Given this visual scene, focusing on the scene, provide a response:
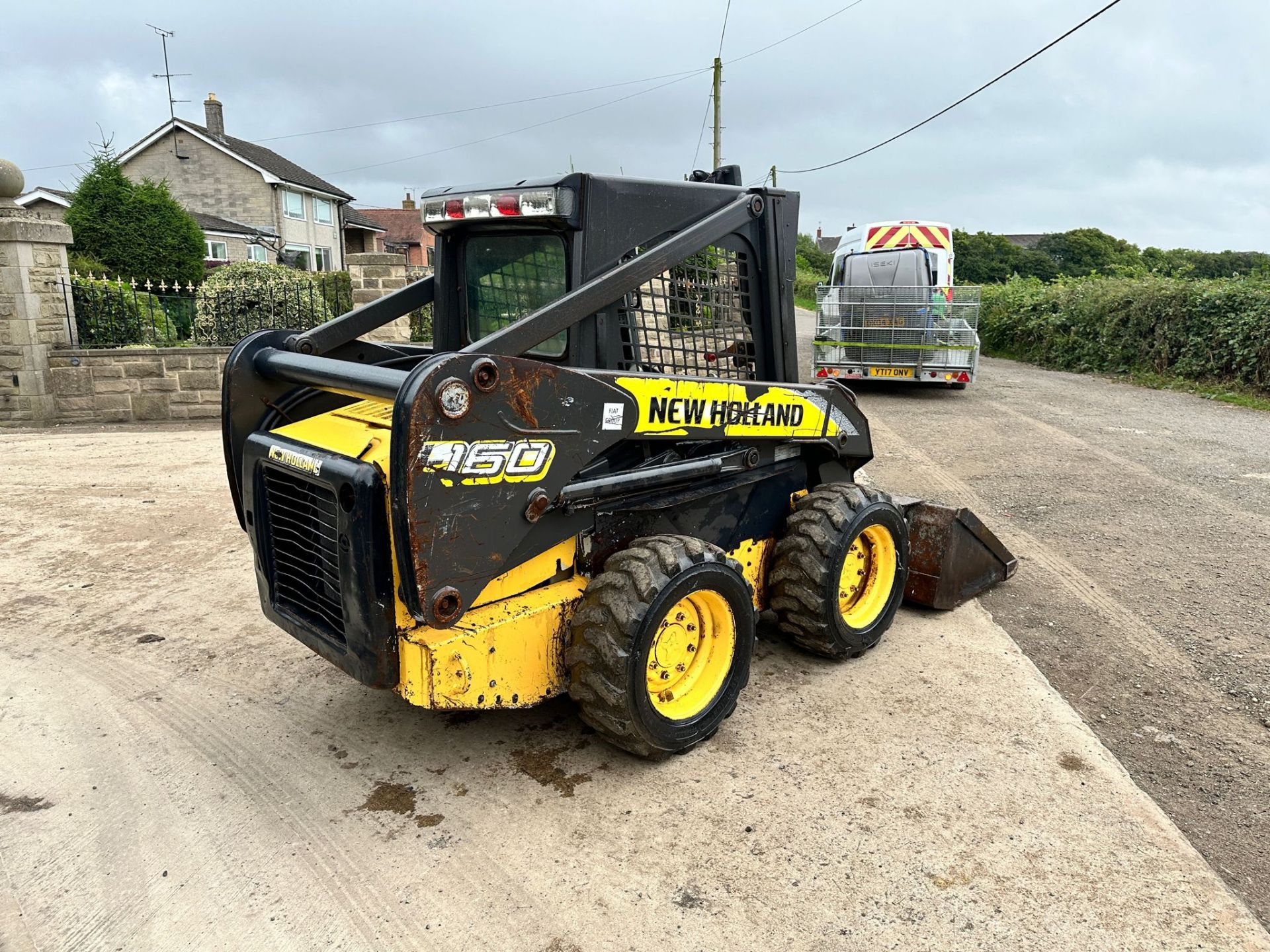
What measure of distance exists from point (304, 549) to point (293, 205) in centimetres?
3859

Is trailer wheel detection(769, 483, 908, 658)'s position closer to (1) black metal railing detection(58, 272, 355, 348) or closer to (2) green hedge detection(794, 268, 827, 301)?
(1) black metal railing detection(58, 272, 355, 348)

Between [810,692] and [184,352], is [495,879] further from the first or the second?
[184,352]

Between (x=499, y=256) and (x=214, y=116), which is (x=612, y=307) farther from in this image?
(x=214, y=116)

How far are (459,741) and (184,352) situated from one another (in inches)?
334

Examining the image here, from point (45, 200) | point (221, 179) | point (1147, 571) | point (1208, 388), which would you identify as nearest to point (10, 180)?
point (1147, 571)

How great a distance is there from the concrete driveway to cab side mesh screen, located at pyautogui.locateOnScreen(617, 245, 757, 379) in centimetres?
151

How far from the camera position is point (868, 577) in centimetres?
453

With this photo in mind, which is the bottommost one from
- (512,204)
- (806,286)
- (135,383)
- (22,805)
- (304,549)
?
(22,805)

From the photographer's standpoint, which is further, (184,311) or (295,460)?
(184,311)

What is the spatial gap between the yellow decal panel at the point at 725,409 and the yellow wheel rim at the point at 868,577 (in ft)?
1.90

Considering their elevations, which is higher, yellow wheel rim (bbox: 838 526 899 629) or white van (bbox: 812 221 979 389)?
white van (bbox: 812 221 979 389)

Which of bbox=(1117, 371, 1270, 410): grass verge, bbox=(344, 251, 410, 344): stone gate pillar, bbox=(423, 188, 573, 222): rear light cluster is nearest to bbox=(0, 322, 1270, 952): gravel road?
bbox=(423, 188, 573, 222): rear light cluster

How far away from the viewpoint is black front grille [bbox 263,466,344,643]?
3129 millimetres

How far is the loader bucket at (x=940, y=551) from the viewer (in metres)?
4.88
